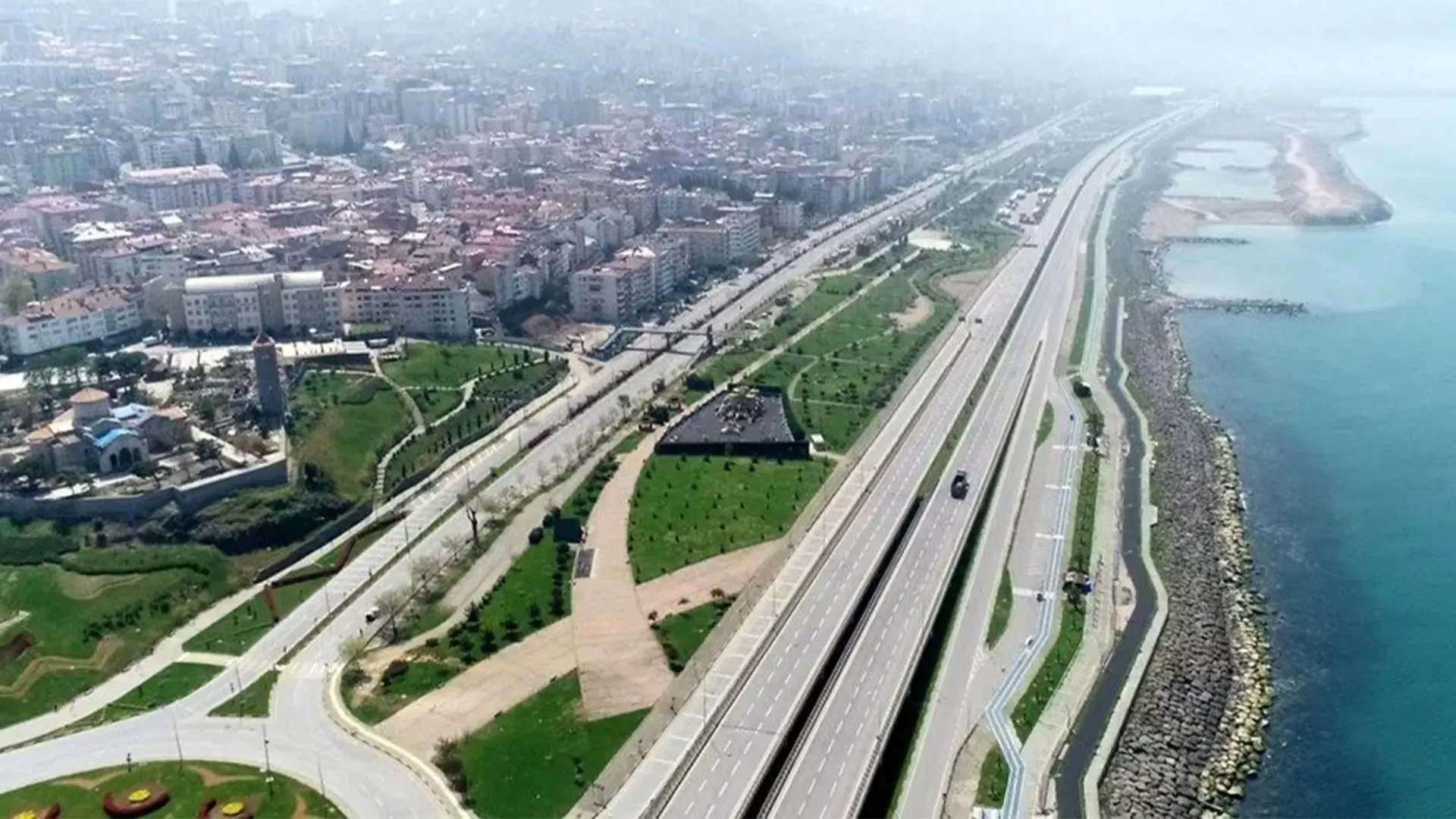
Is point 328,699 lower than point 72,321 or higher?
lower

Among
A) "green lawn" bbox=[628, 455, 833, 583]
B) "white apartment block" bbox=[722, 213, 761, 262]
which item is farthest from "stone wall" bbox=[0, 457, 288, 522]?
"white apartment block" bbox=[722, 213, 761, 262]

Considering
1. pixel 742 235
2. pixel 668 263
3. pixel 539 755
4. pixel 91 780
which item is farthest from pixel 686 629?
pixel 742 235

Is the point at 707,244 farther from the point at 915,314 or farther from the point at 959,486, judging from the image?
the point at 959,486

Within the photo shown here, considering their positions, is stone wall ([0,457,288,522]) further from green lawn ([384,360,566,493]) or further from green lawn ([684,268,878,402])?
green lawn ([684,268,878,402])

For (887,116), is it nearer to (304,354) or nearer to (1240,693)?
(304,354)

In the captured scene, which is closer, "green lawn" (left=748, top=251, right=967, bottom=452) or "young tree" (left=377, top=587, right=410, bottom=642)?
"young tree" (left=377, top=587, right=410, bottom=642)

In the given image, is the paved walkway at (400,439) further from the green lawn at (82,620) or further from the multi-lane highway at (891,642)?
the multi-lane highway at (891,642)
